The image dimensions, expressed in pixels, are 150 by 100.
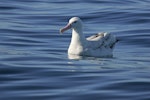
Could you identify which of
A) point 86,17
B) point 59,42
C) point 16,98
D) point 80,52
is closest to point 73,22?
point 80,52

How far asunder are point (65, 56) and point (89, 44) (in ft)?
2.69

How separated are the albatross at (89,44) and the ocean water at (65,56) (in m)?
0.33

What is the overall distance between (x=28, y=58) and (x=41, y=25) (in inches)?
346

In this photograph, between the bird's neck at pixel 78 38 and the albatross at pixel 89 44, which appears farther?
the bird's neck at pixel 78 38

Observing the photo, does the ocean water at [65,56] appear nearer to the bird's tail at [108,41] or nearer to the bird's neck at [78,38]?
the bird's tail at [108,41]

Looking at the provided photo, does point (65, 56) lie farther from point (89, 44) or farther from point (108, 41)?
point (108, 41)

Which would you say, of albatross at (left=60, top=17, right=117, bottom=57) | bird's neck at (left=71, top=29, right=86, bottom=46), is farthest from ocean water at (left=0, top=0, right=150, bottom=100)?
bird's neck at (left=71, top=29, right=86, bottom=46)

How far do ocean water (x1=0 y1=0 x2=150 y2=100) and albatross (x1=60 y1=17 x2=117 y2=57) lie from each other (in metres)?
0.33

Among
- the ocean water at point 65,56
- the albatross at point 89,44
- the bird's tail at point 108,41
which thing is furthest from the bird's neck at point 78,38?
the bird's tail at point 108,41

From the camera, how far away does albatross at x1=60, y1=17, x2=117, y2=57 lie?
24719 mm

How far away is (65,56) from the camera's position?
24578mm

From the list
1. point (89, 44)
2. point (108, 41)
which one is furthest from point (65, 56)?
point (108, 41)

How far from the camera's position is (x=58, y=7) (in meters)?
38.7

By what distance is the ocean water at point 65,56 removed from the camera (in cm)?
1923
